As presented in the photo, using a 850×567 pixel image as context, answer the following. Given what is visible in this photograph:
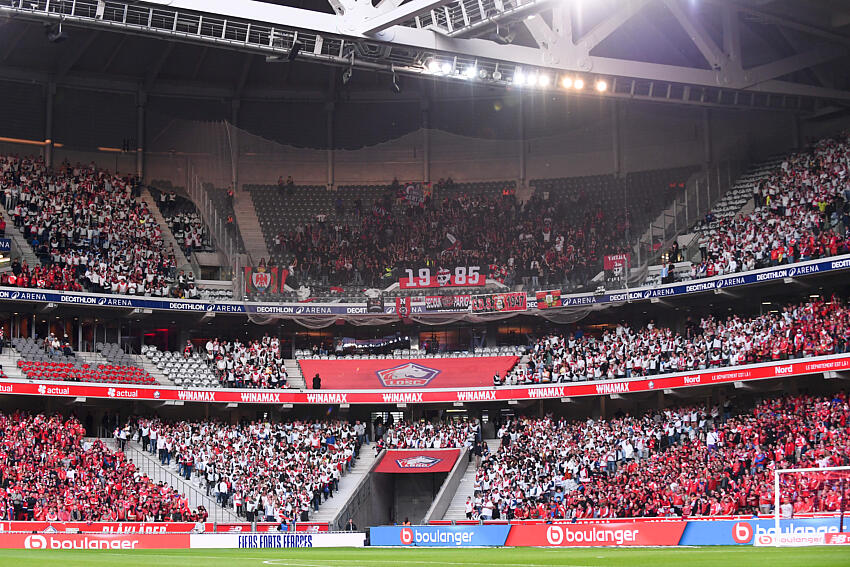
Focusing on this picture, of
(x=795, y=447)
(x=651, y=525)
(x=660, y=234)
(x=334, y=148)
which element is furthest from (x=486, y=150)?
(x=651, y=525)

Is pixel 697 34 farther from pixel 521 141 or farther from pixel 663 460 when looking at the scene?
Result: pixel 521 141

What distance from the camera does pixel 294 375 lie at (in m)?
53.1

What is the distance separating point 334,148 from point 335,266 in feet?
31.8

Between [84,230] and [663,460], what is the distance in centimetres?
2965

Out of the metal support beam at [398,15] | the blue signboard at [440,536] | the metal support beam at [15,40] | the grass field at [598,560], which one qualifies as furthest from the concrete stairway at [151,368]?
the grass field at [598,560]

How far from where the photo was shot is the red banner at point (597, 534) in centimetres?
3042

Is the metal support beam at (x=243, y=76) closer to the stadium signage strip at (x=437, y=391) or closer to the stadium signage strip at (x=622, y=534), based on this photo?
the stadium signage strip at (x=437, y=391)

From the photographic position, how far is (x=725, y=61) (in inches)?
1561

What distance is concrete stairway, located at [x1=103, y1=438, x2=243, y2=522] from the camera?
1727 inches

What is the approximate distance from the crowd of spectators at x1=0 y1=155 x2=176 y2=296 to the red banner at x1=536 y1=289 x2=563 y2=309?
17983 millimetres

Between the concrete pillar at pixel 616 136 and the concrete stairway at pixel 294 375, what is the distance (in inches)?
786

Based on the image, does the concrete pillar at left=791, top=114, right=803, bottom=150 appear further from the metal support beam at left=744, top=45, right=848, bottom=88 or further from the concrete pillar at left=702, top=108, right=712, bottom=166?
the metal support beam at left=744, top=45, right=848, bottom=88

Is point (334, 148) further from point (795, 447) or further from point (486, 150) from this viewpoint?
point (795, 447)

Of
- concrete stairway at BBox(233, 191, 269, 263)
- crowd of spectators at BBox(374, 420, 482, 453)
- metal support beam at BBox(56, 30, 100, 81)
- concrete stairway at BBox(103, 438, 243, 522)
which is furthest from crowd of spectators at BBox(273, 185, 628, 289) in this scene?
metal support beam at BBox(56, 30, 100, 81)
